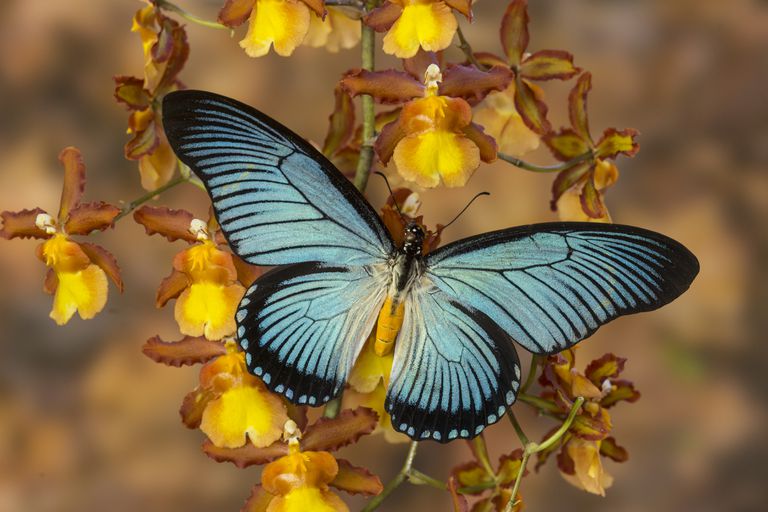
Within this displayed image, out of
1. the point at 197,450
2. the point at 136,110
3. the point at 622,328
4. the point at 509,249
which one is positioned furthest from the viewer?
the point at 622,328

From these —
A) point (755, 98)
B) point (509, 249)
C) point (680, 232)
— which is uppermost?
point (755, 98)

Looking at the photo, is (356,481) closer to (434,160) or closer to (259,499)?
(259,499)

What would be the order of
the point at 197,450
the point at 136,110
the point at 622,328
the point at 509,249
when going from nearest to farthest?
the point at 509,249
the point at 136,110
the point at 197,450
the point at 622,328

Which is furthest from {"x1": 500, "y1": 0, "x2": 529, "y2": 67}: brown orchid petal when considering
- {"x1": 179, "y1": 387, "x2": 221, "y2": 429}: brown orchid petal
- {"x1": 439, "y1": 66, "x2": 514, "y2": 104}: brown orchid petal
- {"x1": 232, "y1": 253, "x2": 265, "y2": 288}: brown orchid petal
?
{"x1": 179, "y1": 387, "x2": 221, "y2": 429}: brown orchid petal

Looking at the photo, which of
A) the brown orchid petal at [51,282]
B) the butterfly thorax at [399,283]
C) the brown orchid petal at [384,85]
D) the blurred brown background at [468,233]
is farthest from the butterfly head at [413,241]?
the blurred brown background at [468,233]

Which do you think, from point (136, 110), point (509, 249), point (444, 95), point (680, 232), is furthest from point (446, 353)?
point (680, 232)

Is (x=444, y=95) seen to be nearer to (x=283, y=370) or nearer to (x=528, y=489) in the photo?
(x=283, y=370)
